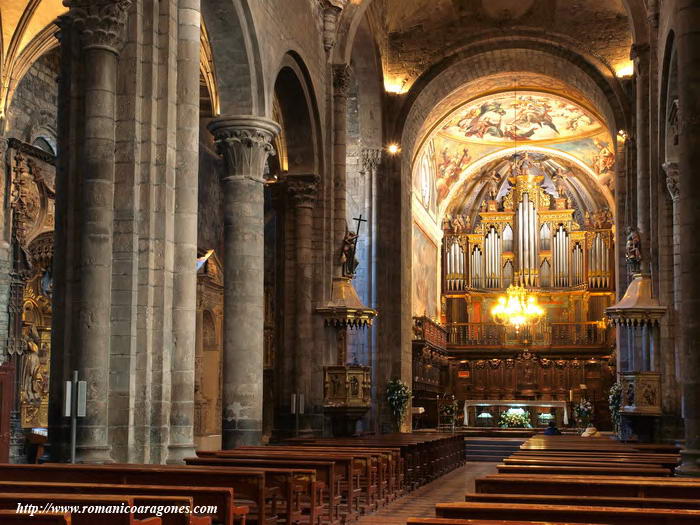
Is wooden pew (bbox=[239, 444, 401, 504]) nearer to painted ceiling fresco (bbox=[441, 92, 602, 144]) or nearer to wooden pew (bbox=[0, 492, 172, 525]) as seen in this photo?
wooden pew (bbox=[0, 492, 172, 525])

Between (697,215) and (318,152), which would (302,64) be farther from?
(697,215)

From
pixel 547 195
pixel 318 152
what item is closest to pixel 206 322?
pixel 318 152

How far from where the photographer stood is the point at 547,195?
44.2 m

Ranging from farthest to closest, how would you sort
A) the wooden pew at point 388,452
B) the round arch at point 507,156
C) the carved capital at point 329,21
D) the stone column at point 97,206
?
the round arch at point 507,156, the carved capital at point 329,21, the wooden pew at point 388,452, the stone column at point 97,206

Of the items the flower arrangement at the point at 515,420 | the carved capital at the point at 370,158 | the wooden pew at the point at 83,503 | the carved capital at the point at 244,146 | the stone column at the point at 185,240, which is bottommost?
the flower arrangement at the point at 515,420

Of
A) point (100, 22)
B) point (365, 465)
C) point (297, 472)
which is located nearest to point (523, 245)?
point (365, 465)

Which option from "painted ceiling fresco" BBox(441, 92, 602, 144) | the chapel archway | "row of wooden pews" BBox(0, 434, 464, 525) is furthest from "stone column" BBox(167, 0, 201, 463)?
"painted ceiling fresco" BBox(441, 92, 602, 144)

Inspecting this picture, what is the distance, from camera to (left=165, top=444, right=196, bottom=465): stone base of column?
1216cm

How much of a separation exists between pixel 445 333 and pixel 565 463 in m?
31.1

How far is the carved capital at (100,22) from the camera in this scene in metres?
12.1

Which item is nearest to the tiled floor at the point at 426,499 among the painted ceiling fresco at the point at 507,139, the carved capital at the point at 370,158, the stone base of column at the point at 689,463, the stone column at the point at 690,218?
the stone base of column at the point at 689,463

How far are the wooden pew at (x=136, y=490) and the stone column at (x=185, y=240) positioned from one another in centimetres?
513

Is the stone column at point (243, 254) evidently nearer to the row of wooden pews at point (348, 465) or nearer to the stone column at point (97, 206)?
the row of wooden pews at point (348, 465)

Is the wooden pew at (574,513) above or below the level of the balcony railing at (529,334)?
below
